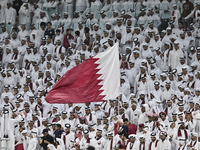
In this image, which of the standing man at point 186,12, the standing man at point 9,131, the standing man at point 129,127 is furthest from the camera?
the standing man at point 186,12

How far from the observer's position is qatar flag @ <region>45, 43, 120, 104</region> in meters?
15.0

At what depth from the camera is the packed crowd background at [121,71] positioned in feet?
67.1

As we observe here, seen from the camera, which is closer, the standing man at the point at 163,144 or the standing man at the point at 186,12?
the standing man at the point at 163,144

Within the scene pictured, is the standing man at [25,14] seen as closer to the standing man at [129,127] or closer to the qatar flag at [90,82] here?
the standing man at [129,127]

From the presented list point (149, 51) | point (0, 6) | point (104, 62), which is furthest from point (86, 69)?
point (0, 6)

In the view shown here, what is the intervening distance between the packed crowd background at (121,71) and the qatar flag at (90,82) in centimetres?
412

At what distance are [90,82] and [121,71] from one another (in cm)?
840

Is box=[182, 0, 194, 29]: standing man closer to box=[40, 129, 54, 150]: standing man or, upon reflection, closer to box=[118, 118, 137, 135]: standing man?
box=[118, 118, 137, 135]: standing man

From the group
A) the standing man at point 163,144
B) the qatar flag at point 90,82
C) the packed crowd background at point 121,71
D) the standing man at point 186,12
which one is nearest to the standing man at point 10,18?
the packed crowd background at point 121,71

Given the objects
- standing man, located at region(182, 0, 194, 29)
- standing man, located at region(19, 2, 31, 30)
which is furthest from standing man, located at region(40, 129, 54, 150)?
standing man, located at region(19, 2, 31, 30)

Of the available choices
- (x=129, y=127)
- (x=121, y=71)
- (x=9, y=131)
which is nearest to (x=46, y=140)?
(x=9, y=131)

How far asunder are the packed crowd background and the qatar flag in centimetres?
412

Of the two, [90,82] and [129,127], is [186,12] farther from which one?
[90,82]

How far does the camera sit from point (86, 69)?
1538 centimetres
